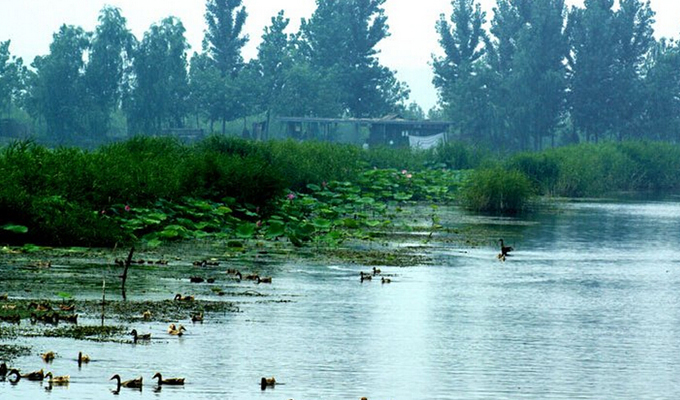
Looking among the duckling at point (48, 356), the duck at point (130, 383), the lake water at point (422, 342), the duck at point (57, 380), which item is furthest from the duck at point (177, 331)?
the duck at point (57, 380)

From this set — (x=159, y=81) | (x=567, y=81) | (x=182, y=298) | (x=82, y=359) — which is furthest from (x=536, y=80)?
(x=82, y=359)

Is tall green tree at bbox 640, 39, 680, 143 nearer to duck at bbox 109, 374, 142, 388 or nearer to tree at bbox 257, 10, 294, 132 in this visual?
tree at bbox 257, 10, 294, 132

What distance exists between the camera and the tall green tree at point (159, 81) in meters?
87.4

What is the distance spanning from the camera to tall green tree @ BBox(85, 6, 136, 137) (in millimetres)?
85250

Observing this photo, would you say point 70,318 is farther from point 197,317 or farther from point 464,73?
point 464,73

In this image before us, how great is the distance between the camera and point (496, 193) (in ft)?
136

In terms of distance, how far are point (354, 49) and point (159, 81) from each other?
17454 millimetres

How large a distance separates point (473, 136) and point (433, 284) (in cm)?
7384

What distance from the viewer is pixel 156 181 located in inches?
1018

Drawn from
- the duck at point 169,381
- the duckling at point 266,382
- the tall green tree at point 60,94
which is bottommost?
the duckling at point 266,382

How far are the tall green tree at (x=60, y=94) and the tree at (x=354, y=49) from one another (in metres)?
19.3

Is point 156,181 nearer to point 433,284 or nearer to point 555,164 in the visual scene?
point 433,284

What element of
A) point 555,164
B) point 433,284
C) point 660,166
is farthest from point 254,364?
point 660,166

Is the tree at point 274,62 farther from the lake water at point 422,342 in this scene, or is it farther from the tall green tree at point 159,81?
the lake water at point 422,342
